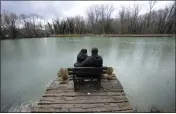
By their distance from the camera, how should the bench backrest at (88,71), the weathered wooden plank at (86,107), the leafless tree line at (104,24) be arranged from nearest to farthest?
1. the weathered wooden plank at (86,107)
2. the bench backrest at (88,71)
3. the leafless tree line at (104,24)

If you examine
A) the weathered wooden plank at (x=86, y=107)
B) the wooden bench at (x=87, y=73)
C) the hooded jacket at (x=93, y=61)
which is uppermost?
the hooded jacket at (x=93, y=61)

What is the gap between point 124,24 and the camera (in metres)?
44.7

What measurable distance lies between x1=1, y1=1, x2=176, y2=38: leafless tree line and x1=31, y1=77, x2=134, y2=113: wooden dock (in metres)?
38.0

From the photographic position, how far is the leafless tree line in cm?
3932

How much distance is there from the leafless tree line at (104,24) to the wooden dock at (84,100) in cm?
3796

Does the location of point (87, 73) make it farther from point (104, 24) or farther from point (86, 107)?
point (104, 24)

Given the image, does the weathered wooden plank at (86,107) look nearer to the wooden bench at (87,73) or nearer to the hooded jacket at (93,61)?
the wooden bench at (87,73)

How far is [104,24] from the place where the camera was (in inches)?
1837

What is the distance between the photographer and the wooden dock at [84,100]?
9.64 ft

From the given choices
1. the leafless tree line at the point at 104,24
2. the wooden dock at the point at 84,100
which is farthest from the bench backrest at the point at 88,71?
the leafless tree line at the point at 104,24

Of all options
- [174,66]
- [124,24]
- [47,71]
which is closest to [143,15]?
[124,24]

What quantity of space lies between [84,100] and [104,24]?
4523cm

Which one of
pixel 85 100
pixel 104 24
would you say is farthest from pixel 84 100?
pixel 104 24

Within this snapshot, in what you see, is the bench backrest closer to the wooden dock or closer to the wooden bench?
the wooden bench
